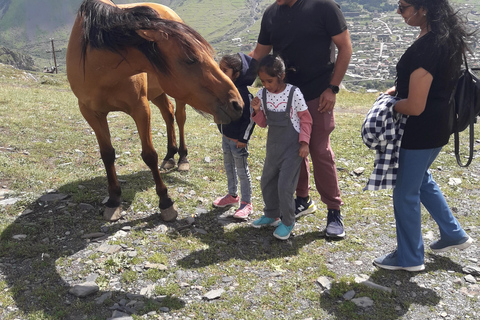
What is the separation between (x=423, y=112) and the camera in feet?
9.75

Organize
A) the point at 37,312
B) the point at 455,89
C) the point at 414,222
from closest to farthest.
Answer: the point at 37,312 < the point at 455,89 < the point at 414,222

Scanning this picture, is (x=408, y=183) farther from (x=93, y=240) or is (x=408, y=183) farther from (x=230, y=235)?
(x=93, y=240)

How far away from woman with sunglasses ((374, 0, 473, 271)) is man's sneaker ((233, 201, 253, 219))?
5.01ft

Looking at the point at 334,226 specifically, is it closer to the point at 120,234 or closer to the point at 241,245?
the point at 241,245

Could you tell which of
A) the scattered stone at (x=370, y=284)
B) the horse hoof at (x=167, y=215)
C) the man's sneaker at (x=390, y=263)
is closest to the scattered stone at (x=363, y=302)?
the scattered stone at (x=370, y=284)

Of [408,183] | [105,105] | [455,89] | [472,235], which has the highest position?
[455,89]

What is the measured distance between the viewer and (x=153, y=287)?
3107mm

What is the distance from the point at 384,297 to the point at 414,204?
0.83m

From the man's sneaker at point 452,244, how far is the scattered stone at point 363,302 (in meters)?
1.13

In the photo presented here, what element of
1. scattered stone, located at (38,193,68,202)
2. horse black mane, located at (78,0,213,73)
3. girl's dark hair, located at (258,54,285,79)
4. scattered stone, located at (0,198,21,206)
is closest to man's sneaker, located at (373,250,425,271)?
girl's dark hair, located at (258,54,285,79)

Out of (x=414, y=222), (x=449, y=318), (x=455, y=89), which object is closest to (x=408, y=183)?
(x=414, y=222)

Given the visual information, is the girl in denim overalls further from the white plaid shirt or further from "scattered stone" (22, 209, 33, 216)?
"scattered stone" (22, 209, 33, 216)

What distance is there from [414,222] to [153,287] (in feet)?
7.65

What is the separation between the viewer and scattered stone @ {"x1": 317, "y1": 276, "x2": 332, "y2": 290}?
10.4 ft
